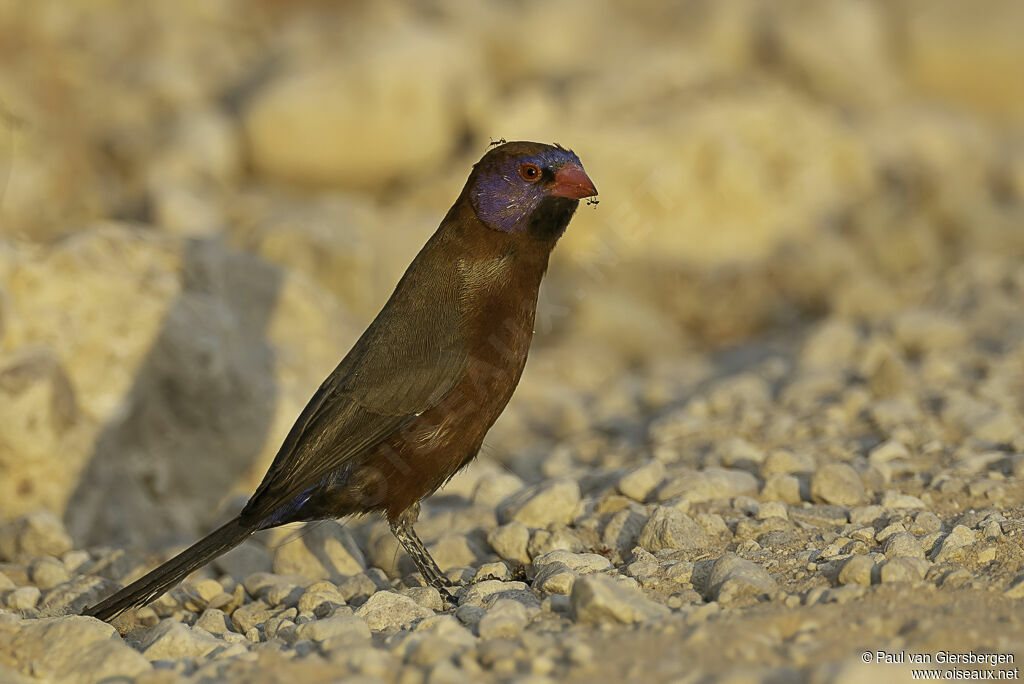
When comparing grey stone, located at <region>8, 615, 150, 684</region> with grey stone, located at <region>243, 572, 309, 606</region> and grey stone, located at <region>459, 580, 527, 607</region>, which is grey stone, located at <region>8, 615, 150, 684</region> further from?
grey stone, located at <region>459, 580, 527, 607</region>

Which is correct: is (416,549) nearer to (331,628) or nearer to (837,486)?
(331,628)

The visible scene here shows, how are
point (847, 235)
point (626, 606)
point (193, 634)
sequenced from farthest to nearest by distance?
point (847, 235)
point (193, 634)
point (626, 606)

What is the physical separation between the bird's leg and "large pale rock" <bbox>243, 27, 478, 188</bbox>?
5.94m

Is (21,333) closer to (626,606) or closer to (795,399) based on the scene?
(626,606)

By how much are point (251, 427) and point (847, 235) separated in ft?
19.5

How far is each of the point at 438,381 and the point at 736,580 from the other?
125 cm

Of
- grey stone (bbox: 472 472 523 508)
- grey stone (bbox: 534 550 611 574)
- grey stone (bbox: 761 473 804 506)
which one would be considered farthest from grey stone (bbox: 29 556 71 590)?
grey stone (bbox: 761 473 804 506)

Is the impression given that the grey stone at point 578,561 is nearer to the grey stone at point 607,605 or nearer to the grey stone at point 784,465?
the grey stone at point 607,605

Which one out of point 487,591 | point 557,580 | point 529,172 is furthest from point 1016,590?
point 529,172

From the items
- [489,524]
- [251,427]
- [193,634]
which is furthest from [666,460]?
[193,634]

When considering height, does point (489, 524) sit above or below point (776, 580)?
above

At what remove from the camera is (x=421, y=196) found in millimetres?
9219

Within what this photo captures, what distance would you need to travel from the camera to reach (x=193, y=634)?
10.6ft

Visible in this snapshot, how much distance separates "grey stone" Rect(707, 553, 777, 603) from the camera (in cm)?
321
